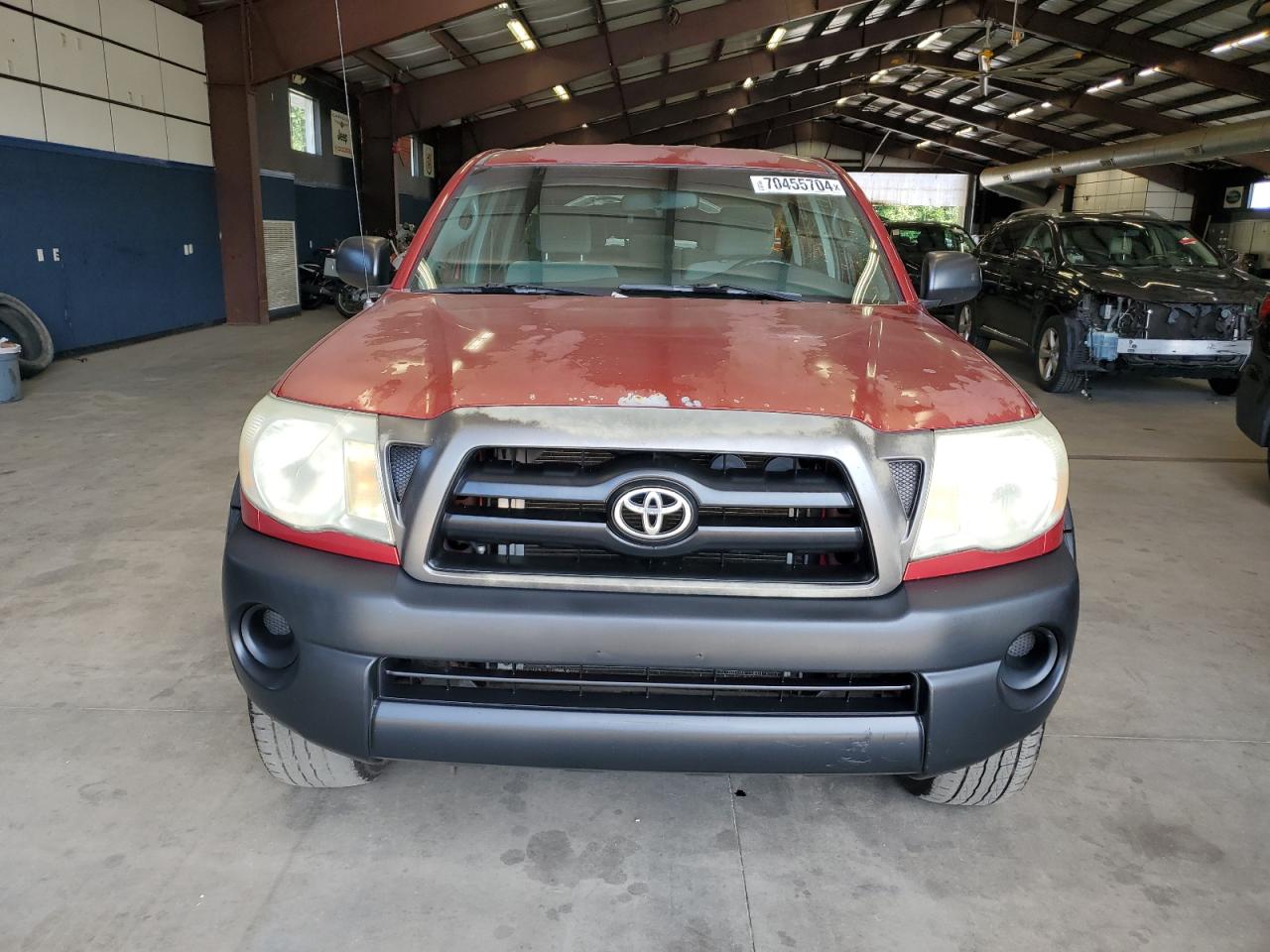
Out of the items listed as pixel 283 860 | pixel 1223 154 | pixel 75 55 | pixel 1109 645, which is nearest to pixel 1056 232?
pixel 1109 645

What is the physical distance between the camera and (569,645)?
5.23 feet

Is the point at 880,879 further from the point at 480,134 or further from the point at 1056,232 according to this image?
the point at 480,134

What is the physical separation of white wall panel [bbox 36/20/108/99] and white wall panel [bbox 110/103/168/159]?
13.9 inches

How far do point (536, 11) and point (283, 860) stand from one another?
14162mm

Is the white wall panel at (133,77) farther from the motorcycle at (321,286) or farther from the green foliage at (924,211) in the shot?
the green foliage at (924,211)

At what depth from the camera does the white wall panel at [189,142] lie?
1139 cm

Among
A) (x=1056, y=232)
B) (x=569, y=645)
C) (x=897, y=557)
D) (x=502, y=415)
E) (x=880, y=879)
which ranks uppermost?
(x=1056, y=232)

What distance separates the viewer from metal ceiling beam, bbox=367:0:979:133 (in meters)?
15.0

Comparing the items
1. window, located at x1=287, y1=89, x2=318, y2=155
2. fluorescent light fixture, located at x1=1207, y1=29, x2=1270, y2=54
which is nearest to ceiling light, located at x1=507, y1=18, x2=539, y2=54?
window, located at x1=287, y1=89, x2=318, y2=155

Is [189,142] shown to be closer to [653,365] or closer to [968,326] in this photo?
[968,326]

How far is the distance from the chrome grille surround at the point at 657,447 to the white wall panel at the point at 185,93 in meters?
11.7

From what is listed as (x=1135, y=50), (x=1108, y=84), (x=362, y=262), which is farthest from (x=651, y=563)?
(x=1108, y=84)

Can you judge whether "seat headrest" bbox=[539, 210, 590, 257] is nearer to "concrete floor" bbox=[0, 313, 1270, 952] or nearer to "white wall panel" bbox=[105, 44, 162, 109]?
"concrete floor" bbox=[0, 313, 1270, 952]

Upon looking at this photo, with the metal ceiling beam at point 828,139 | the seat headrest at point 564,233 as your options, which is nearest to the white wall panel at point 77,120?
the seat headrest at point 564,233
